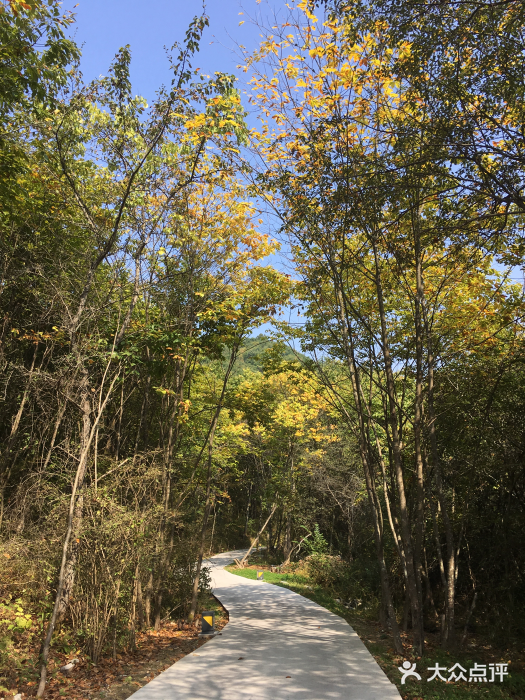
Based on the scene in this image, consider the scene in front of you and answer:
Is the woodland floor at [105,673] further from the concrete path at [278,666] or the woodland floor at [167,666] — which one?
the concrete path at [278,666]

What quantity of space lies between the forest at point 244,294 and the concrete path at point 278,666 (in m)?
0.80

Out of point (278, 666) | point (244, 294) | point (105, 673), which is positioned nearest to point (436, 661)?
point (278, 666)

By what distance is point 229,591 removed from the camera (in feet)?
33.7

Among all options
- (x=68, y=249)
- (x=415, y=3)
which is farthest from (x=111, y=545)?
(x=415, y=3)

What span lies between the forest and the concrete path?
Result: 2.62ft

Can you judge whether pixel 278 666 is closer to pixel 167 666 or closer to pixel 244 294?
pixel 167 666

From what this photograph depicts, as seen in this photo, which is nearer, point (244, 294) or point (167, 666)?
point (167, 666)

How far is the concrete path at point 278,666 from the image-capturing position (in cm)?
376

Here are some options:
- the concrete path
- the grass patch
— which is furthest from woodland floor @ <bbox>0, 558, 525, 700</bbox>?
the concrete path

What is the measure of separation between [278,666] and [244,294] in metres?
5.17

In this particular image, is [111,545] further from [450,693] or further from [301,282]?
[301,282]

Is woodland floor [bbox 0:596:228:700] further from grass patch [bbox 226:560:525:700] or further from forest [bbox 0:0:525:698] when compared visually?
grass patch [bbox 226:560:525:700]

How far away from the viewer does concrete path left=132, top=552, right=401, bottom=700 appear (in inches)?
148

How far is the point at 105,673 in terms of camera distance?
4.23 metres
